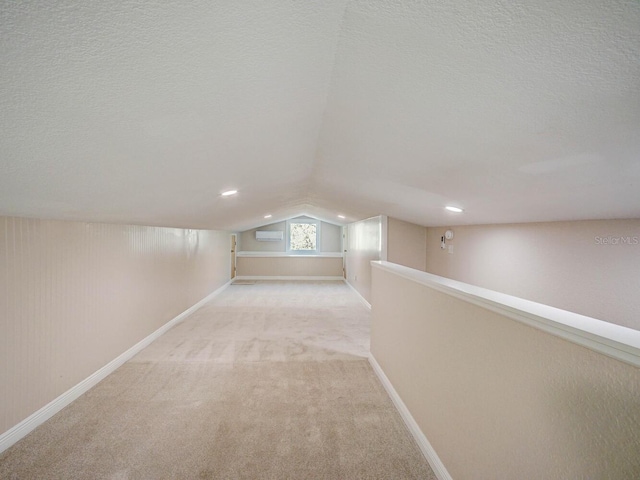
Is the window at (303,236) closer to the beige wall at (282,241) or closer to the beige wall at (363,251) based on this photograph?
the beige wall at (282,241)

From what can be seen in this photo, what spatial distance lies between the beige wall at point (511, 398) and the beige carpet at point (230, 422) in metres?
0.43

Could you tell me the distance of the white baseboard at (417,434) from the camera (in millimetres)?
1730

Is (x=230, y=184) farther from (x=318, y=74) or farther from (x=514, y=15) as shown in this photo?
(x=514, y=15)

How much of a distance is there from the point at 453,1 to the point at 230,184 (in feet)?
7.08

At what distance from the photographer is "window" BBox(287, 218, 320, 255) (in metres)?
9.80

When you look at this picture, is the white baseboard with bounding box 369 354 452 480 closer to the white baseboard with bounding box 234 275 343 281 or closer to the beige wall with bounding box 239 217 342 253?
the white baseboard with bounding box 234 275 343 281

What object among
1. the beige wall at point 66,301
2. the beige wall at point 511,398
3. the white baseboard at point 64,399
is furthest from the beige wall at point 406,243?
the white baseboard at point 64,399

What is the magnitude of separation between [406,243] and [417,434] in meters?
3.71

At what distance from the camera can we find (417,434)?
2041 millimetres

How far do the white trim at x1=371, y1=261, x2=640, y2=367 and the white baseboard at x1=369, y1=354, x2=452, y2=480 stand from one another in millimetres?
978

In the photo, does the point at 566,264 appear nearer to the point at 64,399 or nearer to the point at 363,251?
the point at 363,251

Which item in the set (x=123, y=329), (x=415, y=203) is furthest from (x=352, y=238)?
(x=123, y=329)

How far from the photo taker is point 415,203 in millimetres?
3367

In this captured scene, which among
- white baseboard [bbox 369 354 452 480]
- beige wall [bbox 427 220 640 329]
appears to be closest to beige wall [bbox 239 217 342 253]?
beige wall [bbox 427 220 640 329]
